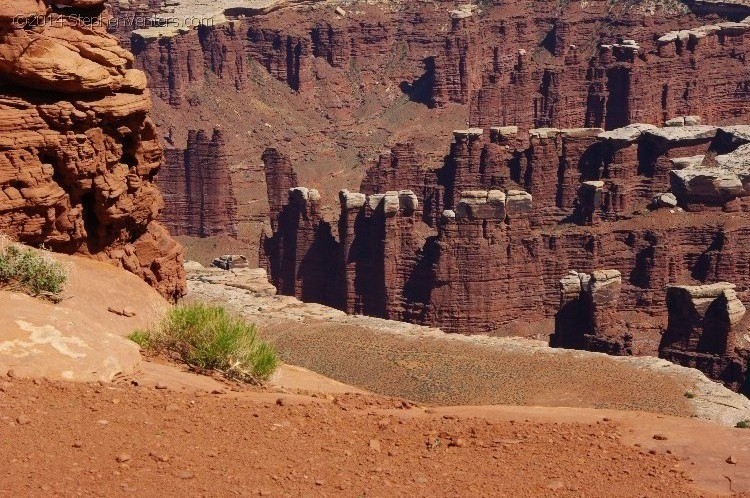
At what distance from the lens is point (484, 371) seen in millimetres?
37500

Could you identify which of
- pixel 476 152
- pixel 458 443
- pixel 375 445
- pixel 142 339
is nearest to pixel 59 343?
pixel 142 339

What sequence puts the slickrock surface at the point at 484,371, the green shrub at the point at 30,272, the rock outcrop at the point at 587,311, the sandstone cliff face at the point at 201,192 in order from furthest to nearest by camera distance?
the sandstone cliff face at the point at 201,192
the rock outcrop at the point at 587,311
the slickrock surface at the point at 484,371
the green shrub at the point at 30,272

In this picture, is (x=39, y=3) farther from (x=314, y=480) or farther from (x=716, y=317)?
(x=716, y=317)

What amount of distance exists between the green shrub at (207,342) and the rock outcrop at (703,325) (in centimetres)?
3162

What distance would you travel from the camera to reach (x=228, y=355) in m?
19.4

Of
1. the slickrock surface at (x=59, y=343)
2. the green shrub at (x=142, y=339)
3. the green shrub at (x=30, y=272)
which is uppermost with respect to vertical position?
the green shrub at (x=30, y=272)

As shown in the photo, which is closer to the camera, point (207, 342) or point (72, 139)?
point (207, 342)

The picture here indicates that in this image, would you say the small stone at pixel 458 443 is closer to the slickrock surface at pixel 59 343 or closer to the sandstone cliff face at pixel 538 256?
the slickrock surface at pixel 59 343

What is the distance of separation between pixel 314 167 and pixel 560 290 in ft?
143

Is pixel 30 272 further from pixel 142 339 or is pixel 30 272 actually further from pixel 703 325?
pixel 703 325

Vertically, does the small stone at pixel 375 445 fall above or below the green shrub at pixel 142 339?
below

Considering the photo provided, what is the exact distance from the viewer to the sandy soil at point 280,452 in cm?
1391

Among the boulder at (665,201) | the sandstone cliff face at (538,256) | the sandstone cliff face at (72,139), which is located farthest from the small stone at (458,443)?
the boulder at (665,201)

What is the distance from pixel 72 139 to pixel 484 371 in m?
16.8
